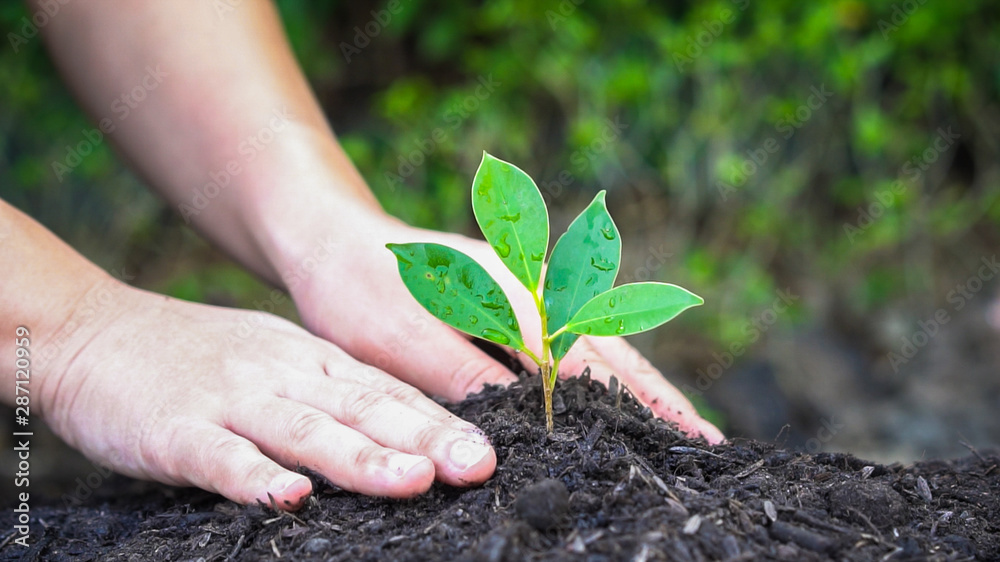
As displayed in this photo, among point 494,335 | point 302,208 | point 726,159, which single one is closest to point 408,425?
point 494,335

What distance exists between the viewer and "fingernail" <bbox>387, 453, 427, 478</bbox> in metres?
1.03

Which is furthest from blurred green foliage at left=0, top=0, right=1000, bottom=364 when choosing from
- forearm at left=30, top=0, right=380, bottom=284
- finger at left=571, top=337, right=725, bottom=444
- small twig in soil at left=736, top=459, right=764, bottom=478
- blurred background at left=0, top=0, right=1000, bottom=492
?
small twig in soil at left=736, top=459, right=764, bottom=478

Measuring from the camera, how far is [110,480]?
1775mm

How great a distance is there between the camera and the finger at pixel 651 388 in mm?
1325

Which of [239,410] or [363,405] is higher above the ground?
[363,405]

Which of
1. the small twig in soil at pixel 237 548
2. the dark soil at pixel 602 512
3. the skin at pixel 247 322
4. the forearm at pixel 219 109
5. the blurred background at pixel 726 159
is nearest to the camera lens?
the dark soil at pixel 602 512

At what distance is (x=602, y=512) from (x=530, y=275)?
1.08 ft

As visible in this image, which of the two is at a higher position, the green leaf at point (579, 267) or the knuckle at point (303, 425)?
the green leaf at point (579, 267)

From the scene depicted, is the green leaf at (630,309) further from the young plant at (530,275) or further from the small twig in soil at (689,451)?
the small twig in soil at (689,451)

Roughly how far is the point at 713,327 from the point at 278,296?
6.68 ft

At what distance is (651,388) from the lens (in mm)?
1402

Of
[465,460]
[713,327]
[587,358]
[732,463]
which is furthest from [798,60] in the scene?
[465,460]

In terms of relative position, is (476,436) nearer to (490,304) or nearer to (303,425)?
(490,304)

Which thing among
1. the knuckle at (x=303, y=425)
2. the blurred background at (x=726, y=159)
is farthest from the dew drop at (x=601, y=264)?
the blurred background at (x=726, y=159)
